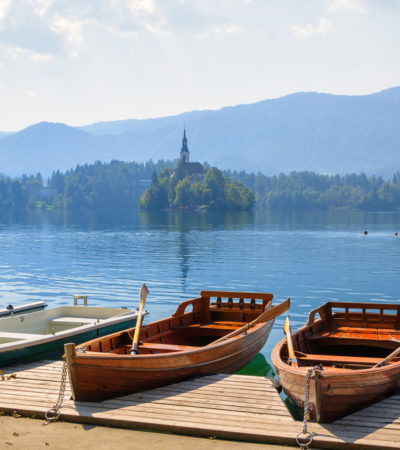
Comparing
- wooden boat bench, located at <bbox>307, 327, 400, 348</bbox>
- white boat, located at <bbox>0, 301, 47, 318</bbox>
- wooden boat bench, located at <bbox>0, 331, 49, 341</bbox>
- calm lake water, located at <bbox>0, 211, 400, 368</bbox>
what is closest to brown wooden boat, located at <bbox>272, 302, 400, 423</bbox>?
wooden boat bench, located at <bbox>307, 327, 400, 348</bbox>

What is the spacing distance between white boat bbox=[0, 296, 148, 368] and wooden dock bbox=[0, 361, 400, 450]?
124 cm

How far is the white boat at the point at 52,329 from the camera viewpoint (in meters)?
15.5

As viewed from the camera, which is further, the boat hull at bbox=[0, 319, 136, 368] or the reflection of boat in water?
the reflection of boat in water

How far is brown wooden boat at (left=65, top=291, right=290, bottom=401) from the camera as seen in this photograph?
1273 cm

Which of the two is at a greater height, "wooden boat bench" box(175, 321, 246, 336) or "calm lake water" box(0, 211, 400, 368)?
"wooden boat bench" box(175, 321, 246, 336)

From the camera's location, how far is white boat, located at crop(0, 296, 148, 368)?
50.8 ft

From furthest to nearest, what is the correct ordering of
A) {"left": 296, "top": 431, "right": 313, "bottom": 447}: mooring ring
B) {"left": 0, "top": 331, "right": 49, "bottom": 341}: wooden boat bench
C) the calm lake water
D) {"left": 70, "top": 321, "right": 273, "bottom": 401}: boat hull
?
the calm lake water
{"left": 0, "top": 331, "right": 49, "bottom": 341}: wooden boat bench
{"left": 70, "top": 321, "right": 273, "bottom": 401}: boat hull
{"left": 296, "top": 431, "right": 313, "bottom": 447}: mooring ring

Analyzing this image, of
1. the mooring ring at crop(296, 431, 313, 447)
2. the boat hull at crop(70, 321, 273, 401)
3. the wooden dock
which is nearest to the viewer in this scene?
the mooring ring at crop(296, 431, 313, 447)

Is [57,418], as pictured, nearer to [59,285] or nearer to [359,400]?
[359,400]

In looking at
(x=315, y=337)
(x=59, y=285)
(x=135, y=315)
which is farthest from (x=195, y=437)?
(x=59, y=285)

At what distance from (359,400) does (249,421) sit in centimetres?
226

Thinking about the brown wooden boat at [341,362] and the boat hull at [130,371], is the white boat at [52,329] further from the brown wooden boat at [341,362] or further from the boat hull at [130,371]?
the brown wooden boat at [341,362]

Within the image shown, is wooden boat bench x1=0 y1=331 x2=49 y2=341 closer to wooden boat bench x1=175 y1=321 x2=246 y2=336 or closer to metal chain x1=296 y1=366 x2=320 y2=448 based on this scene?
wooden boat bench x1=175 y1=321 x2=246 y2=336

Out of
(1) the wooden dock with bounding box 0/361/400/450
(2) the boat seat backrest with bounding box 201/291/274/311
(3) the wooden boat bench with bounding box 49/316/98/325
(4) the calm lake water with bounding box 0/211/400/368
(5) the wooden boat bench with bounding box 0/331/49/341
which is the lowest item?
(4) the calm lake water with bounding box 0/211/400/368
